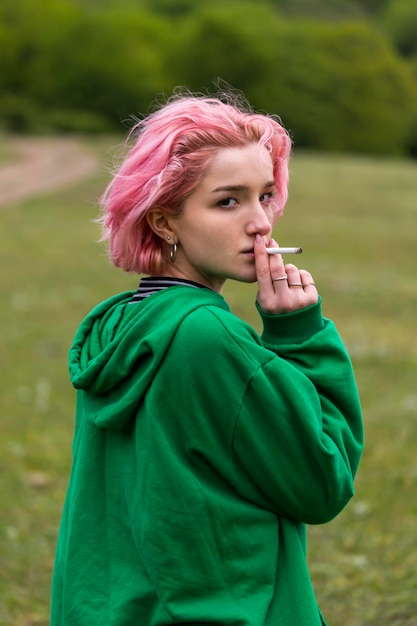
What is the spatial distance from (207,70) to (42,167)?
34.0 meters

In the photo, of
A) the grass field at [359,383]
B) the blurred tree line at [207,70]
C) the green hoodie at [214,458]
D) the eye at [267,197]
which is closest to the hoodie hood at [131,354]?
the green hoodie at [214,458]

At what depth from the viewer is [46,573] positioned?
17.2 ft

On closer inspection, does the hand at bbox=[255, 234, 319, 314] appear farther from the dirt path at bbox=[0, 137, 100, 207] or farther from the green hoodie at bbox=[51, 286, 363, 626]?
the dirt path at bbox=[0, 137, 100, 207]

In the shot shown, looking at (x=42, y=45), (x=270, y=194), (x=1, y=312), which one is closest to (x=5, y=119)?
(x=42, y=45)

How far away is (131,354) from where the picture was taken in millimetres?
2168

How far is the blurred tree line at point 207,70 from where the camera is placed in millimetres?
59000

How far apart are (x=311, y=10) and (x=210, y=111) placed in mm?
101278

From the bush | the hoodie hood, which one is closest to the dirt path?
the hoodie hood

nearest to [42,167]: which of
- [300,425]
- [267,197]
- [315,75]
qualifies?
[267,197]

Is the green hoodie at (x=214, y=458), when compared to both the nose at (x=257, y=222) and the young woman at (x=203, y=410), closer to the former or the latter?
the young woman at (x=203, y=410)

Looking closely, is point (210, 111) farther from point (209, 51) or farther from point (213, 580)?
point (209, 51)

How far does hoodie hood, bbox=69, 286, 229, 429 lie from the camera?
214 centimetres

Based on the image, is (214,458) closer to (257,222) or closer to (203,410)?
(203,410)

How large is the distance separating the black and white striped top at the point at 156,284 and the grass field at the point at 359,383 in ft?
7.96
